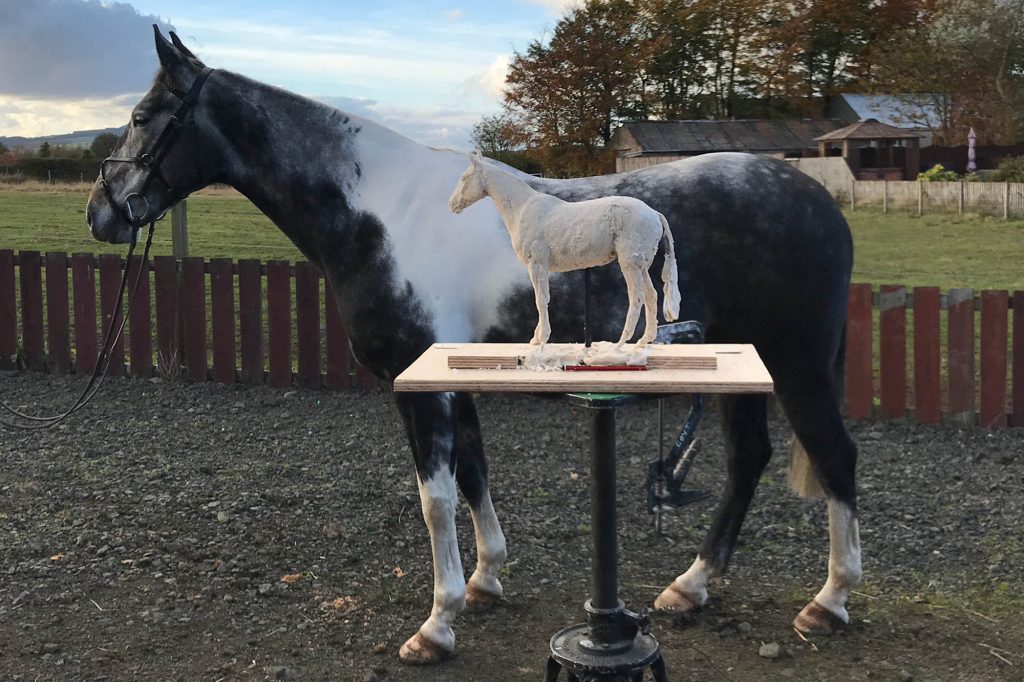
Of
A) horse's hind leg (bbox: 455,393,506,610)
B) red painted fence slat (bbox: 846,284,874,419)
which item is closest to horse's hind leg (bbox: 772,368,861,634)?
horse's hind leg (bbox: 455,393,506,610)

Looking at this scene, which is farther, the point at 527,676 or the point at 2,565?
the point at 2,565

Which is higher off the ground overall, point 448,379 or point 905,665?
Answer: point 448,379

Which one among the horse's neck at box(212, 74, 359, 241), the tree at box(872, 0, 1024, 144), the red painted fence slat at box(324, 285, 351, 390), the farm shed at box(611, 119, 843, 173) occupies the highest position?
the tree at box(872, 0, 1024, 144)

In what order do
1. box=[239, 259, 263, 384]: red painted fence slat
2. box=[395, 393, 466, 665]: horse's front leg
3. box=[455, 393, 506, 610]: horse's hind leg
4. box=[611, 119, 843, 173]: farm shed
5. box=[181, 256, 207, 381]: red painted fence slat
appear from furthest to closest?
box=[611, 119, 843, 173]: farm shed, box=[181, 256, 207, 381]: red painted fence slat, box=[239, 259, 263, 384]: red painted fence slat, box=[455, 393, 506, 610]: horse's hind leg, box=[395, 393, 466, 665]: horse's front leg

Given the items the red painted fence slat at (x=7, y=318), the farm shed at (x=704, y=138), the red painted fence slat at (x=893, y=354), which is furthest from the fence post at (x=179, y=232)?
the farm shed at (x=704, y=138)

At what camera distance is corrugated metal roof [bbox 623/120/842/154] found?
19.3 m

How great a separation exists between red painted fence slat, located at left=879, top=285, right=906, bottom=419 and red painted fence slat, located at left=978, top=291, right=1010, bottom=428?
526 millimetres

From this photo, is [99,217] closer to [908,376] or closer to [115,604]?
[115,604]

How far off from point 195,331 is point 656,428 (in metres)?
4.18

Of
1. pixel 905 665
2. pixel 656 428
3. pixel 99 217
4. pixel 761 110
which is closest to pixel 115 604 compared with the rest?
pixel 99 217

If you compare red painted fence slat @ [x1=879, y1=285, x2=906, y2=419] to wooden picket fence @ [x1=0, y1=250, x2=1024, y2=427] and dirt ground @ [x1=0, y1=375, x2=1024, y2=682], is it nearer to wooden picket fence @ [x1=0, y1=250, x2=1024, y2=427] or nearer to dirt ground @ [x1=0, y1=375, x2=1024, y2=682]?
wooden picket fence @ [x1=0, y1=250, x2=1024, y2=427]

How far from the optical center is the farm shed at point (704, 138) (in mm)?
18688

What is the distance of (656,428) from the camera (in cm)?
697

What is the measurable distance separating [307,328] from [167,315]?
1.35 metres
